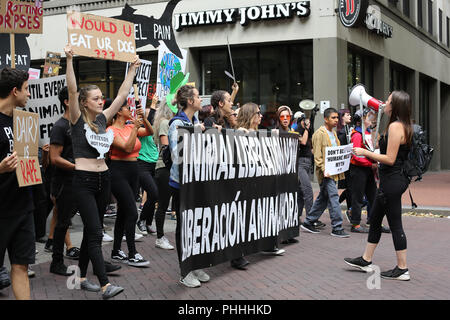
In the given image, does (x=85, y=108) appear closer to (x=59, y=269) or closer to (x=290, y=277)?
(x=59, y=269)

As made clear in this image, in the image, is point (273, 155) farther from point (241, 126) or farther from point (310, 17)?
point (310, 17)

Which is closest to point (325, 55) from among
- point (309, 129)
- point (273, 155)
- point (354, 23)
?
point (354, 23)

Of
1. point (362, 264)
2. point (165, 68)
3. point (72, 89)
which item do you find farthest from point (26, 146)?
point (165, 68)

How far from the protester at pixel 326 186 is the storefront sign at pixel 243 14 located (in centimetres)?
963

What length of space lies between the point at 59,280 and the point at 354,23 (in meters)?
14.0

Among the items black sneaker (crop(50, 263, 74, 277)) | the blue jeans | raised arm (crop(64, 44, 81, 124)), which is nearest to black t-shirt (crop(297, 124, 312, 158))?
the blue jeans

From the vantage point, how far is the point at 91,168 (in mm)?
5008

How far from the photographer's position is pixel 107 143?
5.17m

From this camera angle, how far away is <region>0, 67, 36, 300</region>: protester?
4039 mm

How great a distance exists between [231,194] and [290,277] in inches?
43.2

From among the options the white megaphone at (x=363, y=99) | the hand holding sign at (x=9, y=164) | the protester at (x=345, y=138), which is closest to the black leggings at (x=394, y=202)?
the white megaphone at (x=363, y=99)

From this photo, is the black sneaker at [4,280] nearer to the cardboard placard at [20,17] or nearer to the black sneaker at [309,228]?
the cardboard placard at [20,17]

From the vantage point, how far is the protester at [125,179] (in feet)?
20.1

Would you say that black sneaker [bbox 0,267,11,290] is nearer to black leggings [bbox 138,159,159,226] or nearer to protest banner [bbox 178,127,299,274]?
protest banner [bbox 178,127,299,274]
